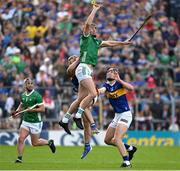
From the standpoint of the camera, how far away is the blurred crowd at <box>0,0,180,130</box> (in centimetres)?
3619

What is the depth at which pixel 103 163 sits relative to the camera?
25359 mm

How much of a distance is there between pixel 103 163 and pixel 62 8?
669 inches

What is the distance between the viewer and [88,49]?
24109mm

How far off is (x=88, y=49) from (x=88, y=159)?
4.53 meters

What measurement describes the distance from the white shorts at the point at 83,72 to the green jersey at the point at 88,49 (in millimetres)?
131

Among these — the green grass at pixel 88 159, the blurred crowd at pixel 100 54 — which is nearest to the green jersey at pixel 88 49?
the green grass at pixel 88 159

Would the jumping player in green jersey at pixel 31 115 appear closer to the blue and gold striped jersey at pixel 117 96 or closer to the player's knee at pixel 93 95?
the player's knee at pixel 93 95

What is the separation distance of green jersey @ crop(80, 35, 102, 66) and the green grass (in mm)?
2698

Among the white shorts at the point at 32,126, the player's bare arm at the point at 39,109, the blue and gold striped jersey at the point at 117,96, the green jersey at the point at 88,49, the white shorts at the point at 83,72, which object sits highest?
the green jersey at the point at 88,49

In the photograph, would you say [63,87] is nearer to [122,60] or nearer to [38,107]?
[122,60]

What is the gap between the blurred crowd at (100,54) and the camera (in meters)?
36.2

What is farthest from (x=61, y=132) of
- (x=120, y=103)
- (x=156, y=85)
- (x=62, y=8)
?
(x=120, y=103)

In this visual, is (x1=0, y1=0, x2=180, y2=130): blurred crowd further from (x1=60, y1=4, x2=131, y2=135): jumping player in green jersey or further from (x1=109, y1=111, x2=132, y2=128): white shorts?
(x1=109, y1=111, x2=132, y2=128): white shorts

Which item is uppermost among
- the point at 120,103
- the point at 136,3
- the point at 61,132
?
the point at 136,3
